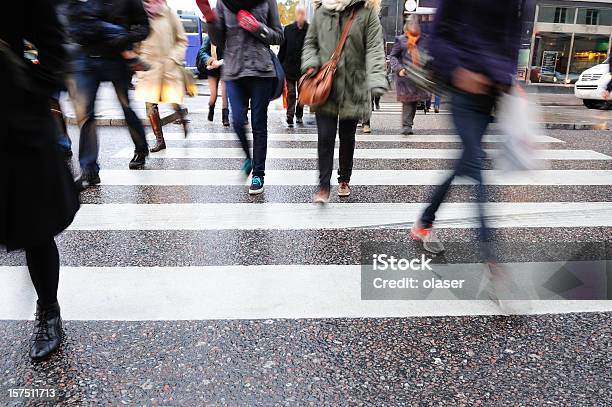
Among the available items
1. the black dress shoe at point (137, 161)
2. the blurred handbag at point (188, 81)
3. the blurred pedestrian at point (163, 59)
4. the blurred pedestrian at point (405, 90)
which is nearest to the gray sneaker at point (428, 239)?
the black dress shoe at point (137, 161)

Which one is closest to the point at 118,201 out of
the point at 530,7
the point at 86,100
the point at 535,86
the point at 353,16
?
the point at 86,100

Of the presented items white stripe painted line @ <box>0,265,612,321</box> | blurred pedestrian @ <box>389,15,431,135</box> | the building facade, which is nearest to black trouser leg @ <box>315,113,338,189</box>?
white stripe painted line @ <box>0,265,612,321</box>

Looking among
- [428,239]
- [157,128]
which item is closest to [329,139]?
[428,239]

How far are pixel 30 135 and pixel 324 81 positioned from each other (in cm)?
264

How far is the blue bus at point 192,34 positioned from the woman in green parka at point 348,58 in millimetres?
27583

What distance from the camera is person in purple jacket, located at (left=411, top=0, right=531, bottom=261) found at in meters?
2.76

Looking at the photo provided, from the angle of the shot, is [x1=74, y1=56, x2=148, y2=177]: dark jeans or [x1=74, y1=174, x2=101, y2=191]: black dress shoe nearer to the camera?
[x1=74, y1=56, x2=148, y2=177]: dark jeans

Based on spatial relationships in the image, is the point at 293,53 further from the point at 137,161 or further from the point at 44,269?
the point at 44,269

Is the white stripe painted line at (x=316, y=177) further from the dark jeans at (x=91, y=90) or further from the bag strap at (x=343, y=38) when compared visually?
the bag strap at (x=343, y=38)

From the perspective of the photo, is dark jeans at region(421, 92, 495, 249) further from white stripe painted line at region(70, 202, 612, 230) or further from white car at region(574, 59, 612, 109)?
white car at region(574, 59, 612, 109)

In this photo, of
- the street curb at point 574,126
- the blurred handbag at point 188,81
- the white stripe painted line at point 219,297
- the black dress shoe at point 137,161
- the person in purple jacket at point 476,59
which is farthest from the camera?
the street curb at point 574,126

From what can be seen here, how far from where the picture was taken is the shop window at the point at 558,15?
29.8 meters

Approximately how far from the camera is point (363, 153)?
7430 mm

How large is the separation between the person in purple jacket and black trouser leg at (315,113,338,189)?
65.7 inches
